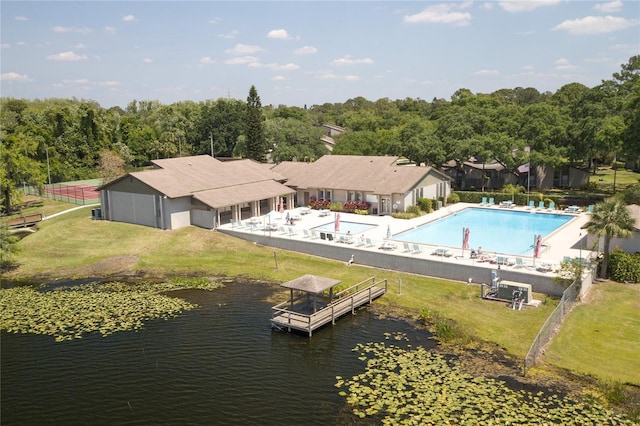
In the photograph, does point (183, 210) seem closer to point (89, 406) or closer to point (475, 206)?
point (89, 406)

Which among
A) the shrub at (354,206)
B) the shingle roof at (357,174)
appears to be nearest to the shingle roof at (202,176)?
the shingle roof at (357,174)

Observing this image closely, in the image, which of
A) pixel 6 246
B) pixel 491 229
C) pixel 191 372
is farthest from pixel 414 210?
pixel 6 246

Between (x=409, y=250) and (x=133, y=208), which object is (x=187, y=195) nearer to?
(x=133, y=208)

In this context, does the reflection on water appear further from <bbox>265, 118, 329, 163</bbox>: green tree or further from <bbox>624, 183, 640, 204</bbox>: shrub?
<bbox>265, 118, 329, 163</bbox>: green tree

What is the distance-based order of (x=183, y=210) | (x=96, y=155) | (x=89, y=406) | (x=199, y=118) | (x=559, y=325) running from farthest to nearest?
1. (x=199, y=118)
2. (x=96, y=155)
3. (x=183, y=210)
4. (x=559, y=325)
5. (x=89, y=406)

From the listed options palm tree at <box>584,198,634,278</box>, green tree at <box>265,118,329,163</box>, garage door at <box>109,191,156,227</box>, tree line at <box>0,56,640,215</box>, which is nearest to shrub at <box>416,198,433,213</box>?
tree line at <box>0,56,640,215</box>

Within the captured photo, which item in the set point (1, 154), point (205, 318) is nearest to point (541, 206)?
point (205, 318)

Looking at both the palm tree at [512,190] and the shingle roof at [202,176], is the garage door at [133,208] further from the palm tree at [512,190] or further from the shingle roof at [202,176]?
the palm tree at [512,190]
